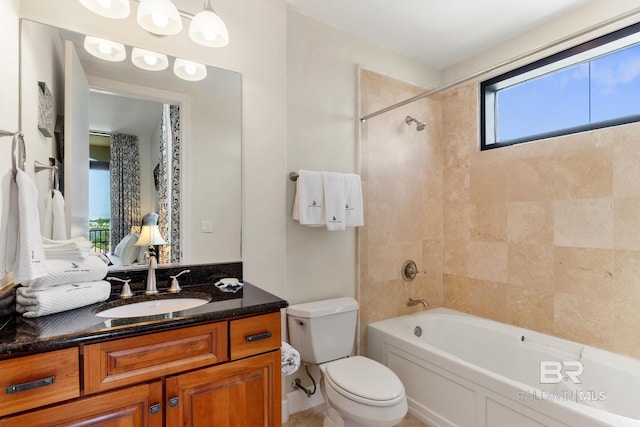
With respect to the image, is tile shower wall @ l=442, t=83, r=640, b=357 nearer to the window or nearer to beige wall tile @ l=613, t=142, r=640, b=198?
beige wall tile @ l=613, t=142, r=640, b=198

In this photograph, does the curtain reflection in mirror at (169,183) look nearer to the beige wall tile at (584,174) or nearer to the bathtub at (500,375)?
the bathtub at (500,375)

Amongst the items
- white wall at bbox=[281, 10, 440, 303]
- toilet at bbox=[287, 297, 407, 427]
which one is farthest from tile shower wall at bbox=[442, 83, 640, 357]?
toilet at bbox=[287, 297, 407, 427]

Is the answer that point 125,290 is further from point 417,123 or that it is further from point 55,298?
point 417,123

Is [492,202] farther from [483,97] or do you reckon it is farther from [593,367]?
[593,367]

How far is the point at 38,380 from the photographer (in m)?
0.92

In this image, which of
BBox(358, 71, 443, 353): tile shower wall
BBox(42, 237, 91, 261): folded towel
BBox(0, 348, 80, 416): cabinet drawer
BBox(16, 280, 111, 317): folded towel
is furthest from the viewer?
BBox(358, 71, 443, 353): tile shower wall

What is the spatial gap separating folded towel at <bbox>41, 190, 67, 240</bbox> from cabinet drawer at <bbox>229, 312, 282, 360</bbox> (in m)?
0.83

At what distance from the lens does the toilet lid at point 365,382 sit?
157cm

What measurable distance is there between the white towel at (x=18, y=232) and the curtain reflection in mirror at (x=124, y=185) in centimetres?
57

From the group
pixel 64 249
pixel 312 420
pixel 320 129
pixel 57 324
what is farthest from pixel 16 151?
pixel 312 420

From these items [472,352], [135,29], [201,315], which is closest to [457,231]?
[472,352]

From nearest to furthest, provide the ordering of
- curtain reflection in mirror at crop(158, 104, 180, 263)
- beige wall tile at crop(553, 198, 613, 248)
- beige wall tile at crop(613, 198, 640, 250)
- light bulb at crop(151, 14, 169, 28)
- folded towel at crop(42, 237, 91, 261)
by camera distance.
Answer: folded towel at crop(42, 237, 91, 261), light bulb at crop(151, 14, 169, 28), curtain reflection in mirror at crop(158, 104, 180, 263), beige wall tile at crop(613, 198, 640, 250), beige wall tile at crop(553, 198, 613, 248)

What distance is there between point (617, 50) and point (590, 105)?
341 millimetres

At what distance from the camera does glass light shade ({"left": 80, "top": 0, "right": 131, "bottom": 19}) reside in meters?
1.37
